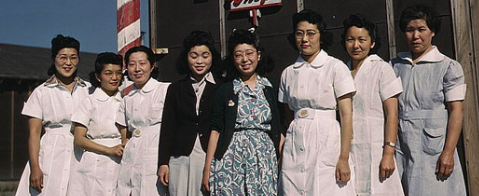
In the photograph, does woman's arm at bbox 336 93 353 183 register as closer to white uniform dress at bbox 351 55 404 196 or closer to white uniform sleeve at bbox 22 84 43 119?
white uniform dress at bbox 351 55 404 196

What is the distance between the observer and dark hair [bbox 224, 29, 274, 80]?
156 inches

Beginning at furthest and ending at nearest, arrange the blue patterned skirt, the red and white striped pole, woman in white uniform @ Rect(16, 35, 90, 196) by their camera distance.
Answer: the red and white striped pole
woman in white uniform @ Rect(16, 35, 90, 196)
the blue patterned skirt

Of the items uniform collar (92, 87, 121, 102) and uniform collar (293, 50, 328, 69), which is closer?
uniform collar (293, 50, 328, 69)

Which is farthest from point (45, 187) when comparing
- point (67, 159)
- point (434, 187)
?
point (434, 187)

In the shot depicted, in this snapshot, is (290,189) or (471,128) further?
(471,128)

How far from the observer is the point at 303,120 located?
3699 mm

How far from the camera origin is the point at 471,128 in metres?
4.21

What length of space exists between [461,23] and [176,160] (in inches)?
93.0

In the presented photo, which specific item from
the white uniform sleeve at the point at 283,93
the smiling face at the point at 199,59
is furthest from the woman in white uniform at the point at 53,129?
the white uniform sleeve at the point at 283,93

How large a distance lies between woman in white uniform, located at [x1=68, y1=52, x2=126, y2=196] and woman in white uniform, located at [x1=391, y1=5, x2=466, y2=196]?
2.19 meters

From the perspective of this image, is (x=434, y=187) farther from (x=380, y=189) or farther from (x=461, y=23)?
(x=461, y=23)

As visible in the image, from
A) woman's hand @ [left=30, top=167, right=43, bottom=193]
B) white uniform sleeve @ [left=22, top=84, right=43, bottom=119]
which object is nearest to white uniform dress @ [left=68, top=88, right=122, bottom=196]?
woman's hand @ [left=30, top=167, right=43, bottom=193]

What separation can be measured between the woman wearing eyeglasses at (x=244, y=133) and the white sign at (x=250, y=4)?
128 cm

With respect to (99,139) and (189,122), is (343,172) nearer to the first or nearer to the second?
(189,122)
